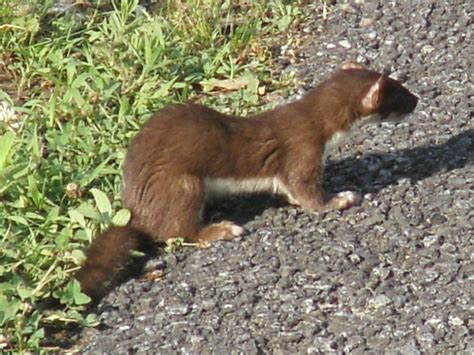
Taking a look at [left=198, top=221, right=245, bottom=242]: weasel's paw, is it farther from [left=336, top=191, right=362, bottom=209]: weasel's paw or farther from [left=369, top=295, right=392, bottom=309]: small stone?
[left=369, top=295, right=392, bottom=309]: small stone

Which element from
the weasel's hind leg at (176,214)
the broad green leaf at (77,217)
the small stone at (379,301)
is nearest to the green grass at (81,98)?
the broad green leaf at (77,217)

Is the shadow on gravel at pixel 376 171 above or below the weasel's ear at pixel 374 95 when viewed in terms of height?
below

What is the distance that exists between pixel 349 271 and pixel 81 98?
7.14ft

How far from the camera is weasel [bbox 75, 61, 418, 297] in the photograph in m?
6.44

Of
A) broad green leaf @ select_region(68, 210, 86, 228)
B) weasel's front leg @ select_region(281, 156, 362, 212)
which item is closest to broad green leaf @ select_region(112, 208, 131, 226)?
broad green leaf @ select_region(68, 210, 86, 228)

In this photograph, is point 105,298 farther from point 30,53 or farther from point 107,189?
point 30,53

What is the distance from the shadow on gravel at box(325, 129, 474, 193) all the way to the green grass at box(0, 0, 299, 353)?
32.5 inches

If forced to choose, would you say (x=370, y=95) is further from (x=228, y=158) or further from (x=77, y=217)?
(x=77, y=217)

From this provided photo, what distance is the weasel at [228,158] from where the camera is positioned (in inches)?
253

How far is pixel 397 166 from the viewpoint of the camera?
23.5ft

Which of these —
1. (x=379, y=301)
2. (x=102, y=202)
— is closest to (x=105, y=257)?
(x=102, y=202)

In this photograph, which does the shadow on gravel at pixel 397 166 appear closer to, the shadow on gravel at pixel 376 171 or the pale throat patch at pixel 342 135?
the shadow on gravel at pixel 376 171

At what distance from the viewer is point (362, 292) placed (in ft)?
19.5

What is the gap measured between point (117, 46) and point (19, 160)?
1.36 meters
